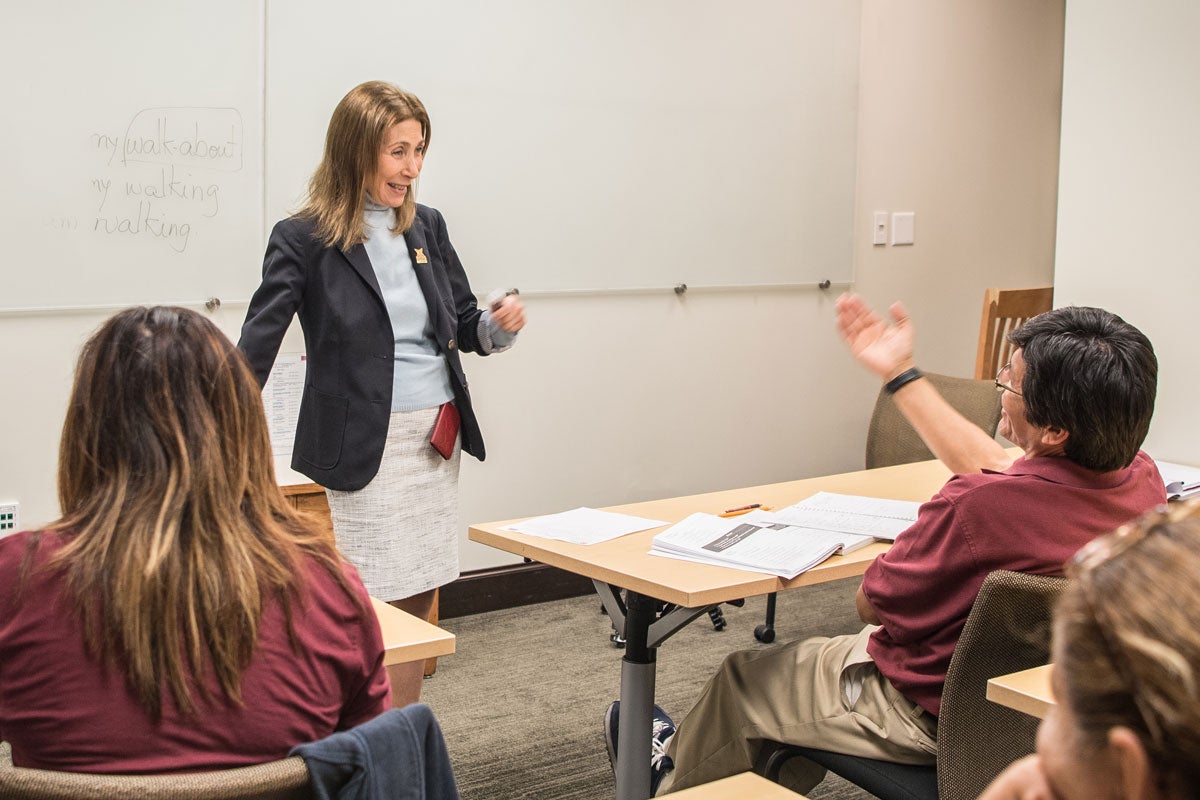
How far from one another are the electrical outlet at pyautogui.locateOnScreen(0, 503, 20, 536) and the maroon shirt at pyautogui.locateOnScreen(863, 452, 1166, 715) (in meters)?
2.51

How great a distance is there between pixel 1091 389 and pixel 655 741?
1227mm

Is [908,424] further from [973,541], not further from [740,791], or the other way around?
[740,791]

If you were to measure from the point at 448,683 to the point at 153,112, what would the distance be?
6.16 feet

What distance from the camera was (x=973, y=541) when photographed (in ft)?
6.16

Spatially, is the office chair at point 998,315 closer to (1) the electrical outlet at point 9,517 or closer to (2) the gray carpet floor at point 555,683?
(2) the gray carpet floor at point 555,683

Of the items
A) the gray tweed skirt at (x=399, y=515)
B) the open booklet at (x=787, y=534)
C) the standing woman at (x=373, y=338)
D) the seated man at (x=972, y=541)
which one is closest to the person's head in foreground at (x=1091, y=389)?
the seated man at (x=972, y=541)

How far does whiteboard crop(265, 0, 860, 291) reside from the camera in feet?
12.5

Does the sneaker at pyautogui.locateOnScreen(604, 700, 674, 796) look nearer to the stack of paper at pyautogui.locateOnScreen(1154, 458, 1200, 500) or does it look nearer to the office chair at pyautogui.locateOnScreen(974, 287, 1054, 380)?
the stack of paper at pyautogui.locateOnScreen(1154, 458, 1200, 500)

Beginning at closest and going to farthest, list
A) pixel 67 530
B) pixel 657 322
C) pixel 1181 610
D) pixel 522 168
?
pixel 1181 610, pixel 67 530, pixel 522 168, pixel 657 322

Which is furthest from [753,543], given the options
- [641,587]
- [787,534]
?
[641,587]

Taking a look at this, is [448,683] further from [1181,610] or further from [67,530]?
[1181,610]

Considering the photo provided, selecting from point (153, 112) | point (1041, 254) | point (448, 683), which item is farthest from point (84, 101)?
point (1041, 254)

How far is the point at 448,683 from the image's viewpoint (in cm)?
367

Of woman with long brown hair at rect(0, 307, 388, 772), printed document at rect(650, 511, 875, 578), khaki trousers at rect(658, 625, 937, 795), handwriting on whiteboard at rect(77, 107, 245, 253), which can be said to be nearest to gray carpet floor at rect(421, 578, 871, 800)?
khaki trousers at rect(658, 625, 937, 795)
